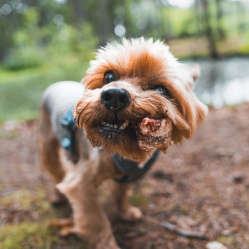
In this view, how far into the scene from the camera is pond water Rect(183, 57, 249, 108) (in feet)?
37.9

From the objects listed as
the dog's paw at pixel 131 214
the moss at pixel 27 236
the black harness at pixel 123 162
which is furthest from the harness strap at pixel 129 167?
the moss at pixel 27 236

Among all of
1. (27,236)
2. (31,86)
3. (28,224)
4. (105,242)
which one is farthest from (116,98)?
(31,86)

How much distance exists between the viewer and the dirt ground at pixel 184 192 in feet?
9.68

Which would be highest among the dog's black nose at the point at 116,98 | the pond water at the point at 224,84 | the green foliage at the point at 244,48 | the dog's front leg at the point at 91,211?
the dog's black nose at the point at 116,98

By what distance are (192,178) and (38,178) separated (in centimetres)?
253

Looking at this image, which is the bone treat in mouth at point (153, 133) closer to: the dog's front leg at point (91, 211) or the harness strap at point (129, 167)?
the harness strap at point (129, 167)

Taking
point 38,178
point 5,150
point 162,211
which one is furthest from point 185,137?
point 5,150

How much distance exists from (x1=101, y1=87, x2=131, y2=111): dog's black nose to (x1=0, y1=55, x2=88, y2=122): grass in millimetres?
7945

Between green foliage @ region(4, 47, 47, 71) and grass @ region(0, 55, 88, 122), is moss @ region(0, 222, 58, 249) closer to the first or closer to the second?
grass @ region(0, 55, 88, 122)

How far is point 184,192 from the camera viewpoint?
3.83m

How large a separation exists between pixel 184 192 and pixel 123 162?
1.71m

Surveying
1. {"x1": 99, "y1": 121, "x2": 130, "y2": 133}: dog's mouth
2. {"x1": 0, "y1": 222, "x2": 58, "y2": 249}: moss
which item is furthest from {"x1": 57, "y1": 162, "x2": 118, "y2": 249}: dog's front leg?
{"x1": 99, "y1": 121, "x2": 130, "y2": 133}: dog's mouth

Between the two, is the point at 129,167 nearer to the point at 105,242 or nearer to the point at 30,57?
the point at 105,242

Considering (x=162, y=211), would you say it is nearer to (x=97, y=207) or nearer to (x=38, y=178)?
(x=97, y=207)
